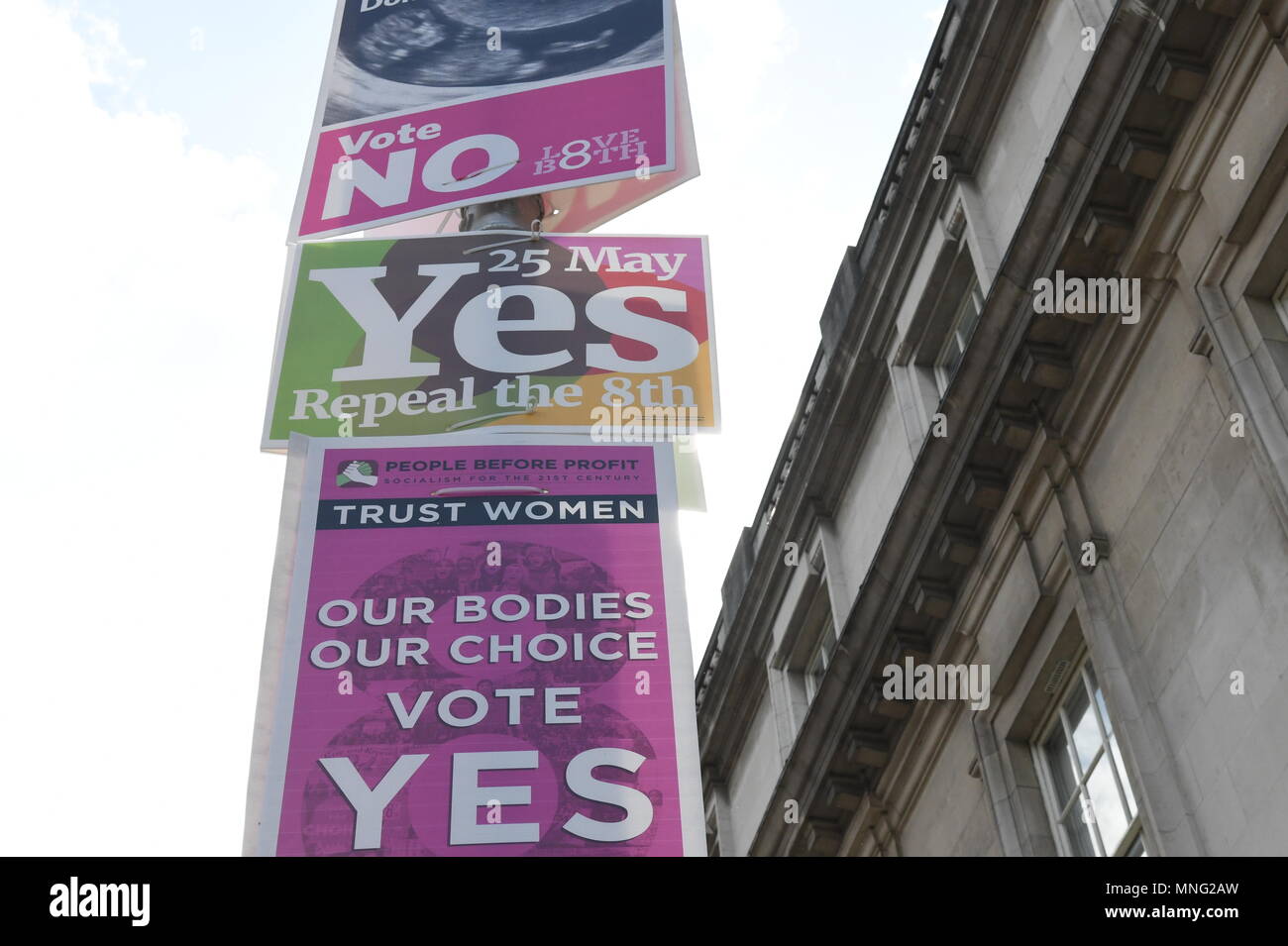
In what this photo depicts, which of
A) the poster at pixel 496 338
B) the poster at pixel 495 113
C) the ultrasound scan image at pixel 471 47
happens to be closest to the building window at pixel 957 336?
the poster at pixel 496 338

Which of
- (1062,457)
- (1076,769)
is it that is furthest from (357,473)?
(1076,769)

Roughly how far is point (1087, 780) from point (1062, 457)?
3121 millimetres

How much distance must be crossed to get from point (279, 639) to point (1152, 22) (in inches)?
376

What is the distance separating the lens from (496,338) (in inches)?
802

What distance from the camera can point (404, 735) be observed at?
48.7 ft

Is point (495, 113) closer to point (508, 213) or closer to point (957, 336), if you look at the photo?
point (508, 213)

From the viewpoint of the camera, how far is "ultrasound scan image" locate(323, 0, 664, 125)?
25.8 m

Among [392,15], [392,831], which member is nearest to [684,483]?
[392,831]

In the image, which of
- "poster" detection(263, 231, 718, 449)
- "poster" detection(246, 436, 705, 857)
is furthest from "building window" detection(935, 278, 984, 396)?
"poster" detection(246, 436, 705, 857)

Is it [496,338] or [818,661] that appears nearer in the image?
[496,338]
